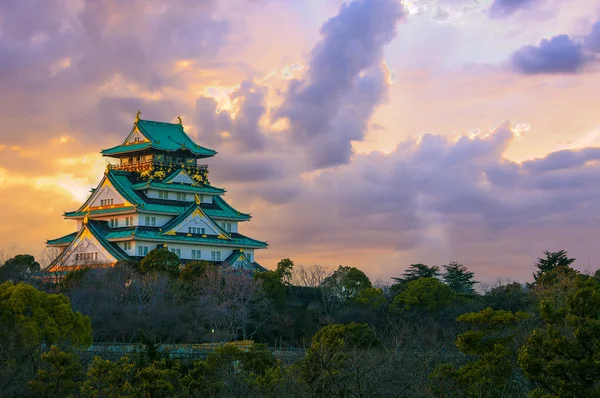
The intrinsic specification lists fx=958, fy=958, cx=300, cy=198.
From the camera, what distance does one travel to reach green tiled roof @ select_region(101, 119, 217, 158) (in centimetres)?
8150

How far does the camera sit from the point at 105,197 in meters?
79.4

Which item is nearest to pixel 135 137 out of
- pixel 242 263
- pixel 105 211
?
pixel 105 211

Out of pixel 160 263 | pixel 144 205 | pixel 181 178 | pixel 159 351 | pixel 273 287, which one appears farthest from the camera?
pixel 181 178

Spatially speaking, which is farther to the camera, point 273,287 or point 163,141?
point 163,141

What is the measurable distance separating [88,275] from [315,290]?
17949mm

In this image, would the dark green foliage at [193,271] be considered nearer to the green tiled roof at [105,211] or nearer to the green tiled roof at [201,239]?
the green tiled roof at [201,239]

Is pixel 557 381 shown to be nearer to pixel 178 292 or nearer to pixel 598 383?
pixel 598 383

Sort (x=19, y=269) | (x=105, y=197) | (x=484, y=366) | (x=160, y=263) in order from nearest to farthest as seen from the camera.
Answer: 1. (x=484, y=366)
2. (x=19, y=269)
3. (x=160, y=263)
4. (x=105, y=197)

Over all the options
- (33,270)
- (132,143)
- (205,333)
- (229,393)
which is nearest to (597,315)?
(229,393)

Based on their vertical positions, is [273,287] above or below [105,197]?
below

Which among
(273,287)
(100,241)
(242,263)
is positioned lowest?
(273,287)

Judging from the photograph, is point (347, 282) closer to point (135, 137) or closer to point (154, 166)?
point (154, 166)

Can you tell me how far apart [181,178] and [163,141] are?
3787mm

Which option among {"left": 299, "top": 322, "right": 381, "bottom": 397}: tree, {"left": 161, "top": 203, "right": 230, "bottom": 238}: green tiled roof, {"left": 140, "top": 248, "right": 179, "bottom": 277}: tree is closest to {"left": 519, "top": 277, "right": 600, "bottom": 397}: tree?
{"left": 299, "top": 322, "right": 381, "bottom": 397}: tree
